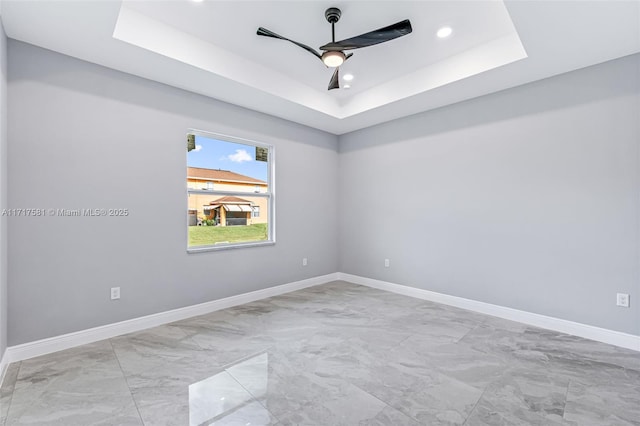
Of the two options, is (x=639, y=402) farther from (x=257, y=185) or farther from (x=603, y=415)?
(x=257, y=185)

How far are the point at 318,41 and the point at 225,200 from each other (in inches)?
90.6

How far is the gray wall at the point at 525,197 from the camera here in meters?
2.84

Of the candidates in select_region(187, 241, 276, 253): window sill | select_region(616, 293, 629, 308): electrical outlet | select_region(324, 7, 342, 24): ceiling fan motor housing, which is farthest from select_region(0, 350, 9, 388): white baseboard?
select_region(616, 293, 629, 308): electrical outlet

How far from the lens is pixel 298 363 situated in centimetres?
246

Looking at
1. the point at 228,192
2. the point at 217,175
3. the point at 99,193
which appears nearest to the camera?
the point at 99,193

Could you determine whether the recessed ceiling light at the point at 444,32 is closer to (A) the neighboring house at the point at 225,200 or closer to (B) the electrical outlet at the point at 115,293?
(A) the neighboring house at the point at 225,200

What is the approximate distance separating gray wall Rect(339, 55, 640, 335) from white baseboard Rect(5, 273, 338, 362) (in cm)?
219

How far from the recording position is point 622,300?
2.81 meters

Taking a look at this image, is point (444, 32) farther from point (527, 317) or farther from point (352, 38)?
point (527, 317)

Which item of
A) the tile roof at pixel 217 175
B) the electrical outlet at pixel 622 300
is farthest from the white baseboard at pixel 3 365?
the electrical outlet at pixel 622 300

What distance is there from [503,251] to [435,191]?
3.81 ft

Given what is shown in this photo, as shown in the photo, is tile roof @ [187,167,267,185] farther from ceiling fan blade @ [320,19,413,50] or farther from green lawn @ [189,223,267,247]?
ceiling fan blade @ [320,19,413,50]

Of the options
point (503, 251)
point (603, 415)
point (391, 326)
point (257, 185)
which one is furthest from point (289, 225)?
point (603, 415)

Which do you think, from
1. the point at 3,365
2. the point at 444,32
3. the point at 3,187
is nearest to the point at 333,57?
the point at 444,32
